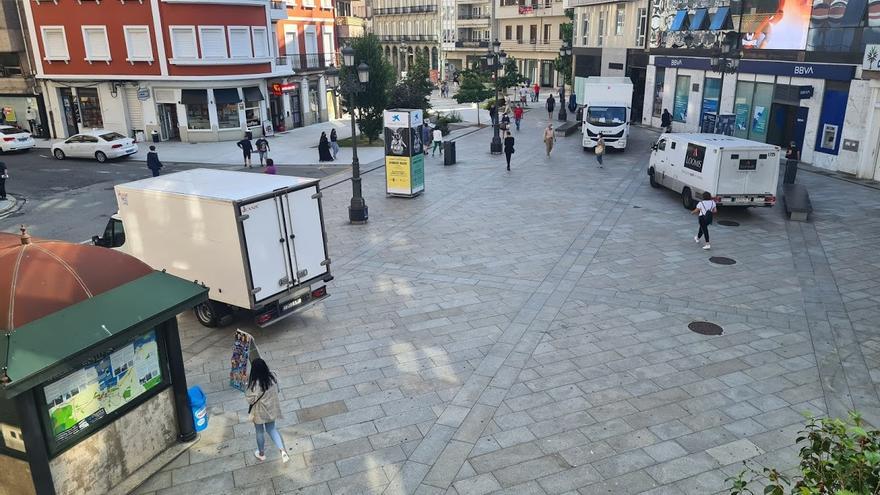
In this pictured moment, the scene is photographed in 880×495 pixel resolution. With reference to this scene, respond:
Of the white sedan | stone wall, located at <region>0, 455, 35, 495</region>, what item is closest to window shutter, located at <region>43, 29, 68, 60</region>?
the white sedan

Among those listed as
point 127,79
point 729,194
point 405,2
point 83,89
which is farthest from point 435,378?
point 405,2

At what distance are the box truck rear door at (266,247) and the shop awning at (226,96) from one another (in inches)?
1118

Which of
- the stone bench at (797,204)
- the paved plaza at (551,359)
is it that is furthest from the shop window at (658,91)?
the paved plaza at (551,359)

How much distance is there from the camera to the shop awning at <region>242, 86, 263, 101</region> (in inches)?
1484

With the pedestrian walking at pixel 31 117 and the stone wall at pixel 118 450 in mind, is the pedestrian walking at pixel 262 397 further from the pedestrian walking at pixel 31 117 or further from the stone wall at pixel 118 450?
the pedestrian walking at pixel 31 117

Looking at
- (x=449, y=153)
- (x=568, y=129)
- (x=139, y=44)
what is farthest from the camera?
Answer: (x=568, y=129)

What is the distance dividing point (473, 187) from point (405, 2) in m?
88.1

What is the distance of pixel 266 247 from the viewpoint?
11.0 meters

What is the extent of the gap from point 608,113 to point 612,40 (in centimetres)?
1619

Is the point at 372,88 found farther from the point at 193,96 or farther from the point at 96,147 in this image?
the point at 96,147

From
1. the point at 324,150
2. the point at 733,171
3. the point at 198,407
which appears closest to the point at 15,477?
the point at 198,407

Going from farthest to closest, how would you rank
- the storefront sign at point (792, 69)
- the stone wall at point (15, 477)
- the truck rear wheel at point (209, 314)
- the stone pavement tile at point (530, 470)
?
the storefront sign at point (792, 69) → the truck rear wheel at point (209, 314) → the stone pavement tile at point (530, 470) → the stone wall at point (15, 477)

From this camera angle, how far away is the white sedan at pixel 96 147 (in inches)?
1227

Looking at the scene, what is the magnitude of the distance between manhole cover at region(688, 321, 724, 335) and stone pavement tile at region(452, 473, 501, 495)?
5.85 meters
